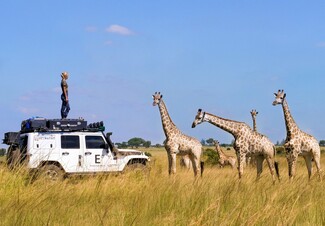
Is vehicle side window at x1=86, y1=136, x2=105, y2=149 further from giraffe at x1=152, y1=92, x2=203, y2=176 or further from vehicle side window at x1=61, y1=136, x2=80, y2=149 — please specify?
giraffe at x1=152, y1=92, x2=203, y2=176

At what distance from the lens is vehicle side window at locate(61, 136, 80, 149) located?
56.3ft

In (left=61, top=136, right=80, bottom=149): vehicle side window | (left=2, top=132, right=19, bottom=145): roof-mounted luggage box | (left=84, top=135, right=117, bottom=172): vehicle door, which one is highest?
(left=2, top=132, right=19, bottom=145): roof-mounted luggage box

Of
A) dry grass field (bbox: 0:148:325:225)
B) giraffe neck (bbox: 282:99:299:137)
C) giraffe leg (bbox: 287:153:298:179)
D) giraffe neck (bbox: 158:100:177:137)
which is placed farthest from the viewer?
giraffe neck (bbox: 158:100:177:137)

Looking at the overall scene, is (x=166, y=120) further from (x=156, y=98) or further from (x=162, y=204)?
(x=162, y=204)

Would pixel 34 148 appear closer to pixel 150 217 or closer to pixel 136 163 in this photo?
pixel 136 163

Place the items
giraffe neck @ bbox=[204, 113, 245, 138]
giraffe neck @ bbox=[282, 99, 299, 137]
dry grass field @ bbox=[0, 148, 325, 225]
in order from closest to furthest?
dry grass field @ bbox=[0, 148, 325, 225]
giraffe neck @ bbox=[282, 99, 299, 137]
giraffe neck @ bbox=[204, 113, 245, 138]

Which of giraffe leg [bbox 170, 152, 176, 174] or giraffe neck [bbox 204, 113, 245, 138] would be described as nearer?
giraffe neck [bbox 204, 113, 245, 138]

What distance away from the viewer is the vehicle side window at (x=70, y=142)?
1716cm

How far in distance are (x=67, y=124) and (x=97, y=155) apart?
1.20m

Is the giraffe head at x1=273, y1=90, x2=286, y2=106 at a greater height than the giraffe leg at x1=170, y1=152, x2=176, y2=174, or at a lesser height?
greater

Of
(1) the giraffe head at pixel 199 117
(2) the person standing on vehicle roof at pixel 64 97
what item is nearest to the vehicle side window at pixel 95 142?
(2) the person standing on vehicle roof at pixel 64 97

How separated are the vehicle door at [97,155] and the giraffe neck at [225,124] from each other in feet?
9.57

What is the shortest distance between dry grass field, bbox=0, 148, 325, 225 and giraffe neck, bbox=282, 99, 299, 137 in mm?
4766

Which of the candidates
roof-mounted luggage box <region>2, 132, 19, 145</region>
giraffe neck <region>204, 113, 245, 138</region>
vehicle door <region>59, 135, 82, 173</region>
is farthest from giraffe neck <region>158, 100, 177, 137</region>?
roof-mounted luggage box <region>2, 132, 19, 145</region>
